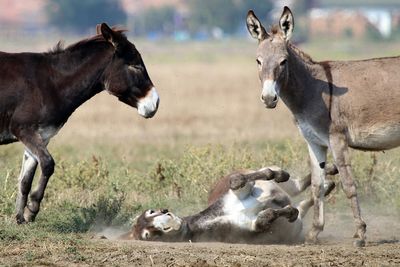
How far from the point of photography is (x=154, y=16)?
114 m

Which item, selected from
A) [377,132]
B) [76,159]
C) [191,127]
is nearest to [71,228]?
[377,132]

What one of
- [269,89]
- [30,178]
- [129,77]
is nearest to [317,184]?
[269,89]

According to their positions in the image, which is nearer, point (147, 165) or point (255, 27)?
point (255, 27)

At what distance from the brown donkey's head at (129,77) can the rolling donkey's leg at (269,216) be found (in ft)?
5.38

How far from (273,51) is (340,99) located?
863 millimetres

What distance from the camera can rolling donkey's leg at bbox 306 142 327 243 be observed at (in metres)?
10.8

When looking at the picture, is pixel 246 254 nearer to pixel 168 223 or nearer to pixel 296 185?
pixel 168 223

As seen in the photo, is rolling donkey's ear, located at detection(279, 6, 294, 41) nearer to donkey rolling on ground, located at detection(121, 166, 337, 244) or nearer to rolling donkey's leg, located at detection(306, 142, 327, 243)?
rolling donkey's leg, located at detection(306, 142, 327, 243)

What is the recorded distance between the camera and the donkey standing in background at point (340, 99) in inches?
407

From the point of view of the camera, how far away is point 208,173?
12938 millimetres

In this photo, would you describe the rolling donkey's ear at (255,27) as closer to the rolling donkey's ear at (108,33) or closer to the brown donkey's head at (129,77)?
the brown donkey's head at (129,77)

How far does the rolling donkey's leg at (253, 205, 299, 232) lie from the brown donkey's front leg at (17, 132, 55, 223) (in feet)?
7.06

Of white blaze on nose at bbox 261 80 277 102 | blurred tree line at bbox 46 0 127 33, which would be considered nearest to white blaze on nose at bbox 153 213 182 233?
white blaze on nose at bbox 261 80 277 102

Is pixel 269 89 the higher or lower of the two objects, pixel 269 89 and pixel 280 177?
the higher
